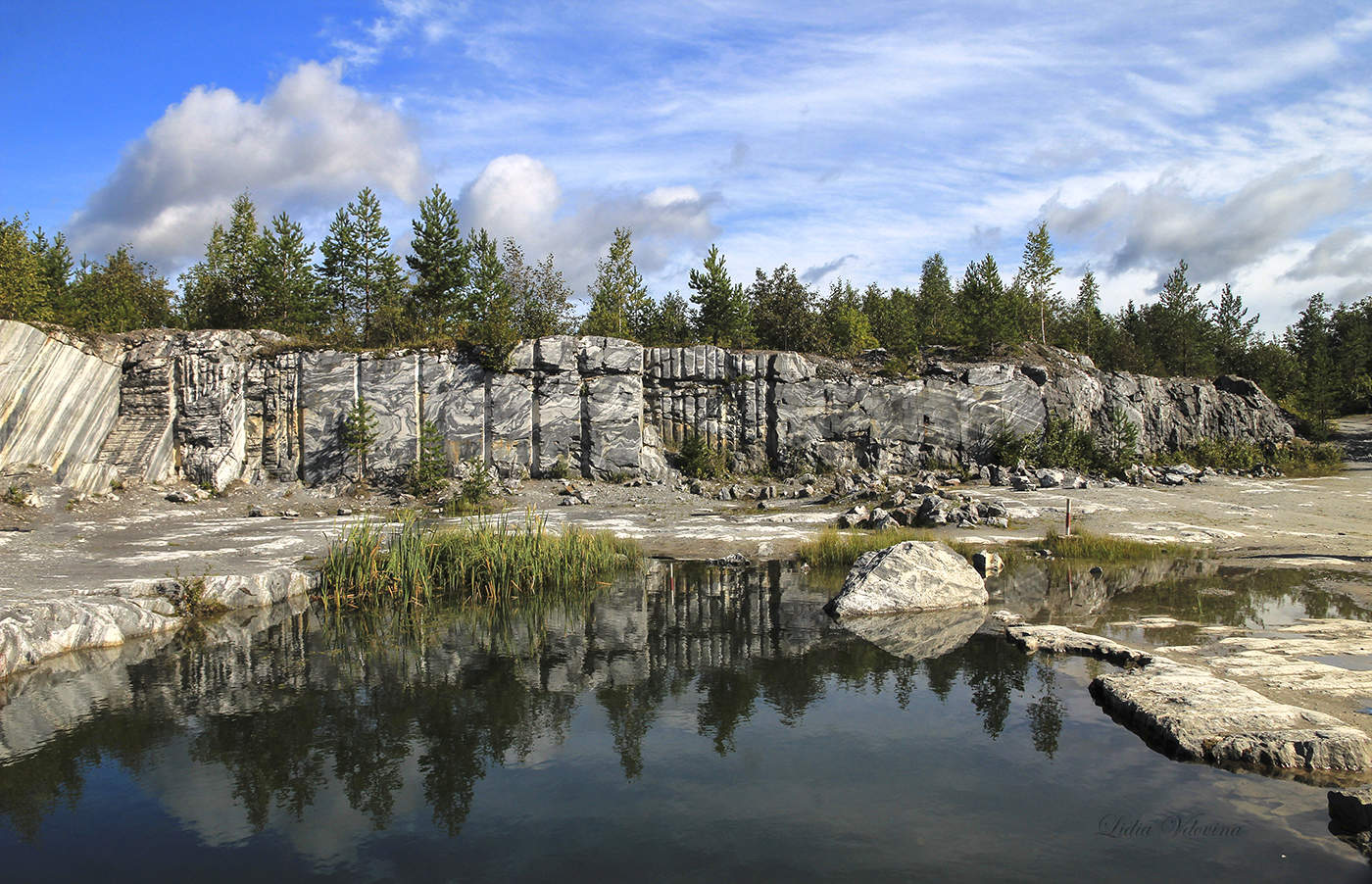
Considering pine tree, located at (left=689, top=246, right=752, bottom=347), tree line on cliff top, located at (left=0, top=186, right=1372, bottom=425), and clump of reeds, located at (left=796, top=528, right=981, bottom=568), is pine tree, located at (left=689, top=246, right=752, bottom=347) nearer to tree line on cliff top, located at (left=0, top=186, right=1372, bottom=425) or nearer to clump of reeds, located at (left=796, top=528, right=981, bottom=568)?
tree line on cliff top, located at (left=0, top=186, right=1372, bottom=425)

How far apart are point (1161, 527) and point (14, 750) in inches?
1053

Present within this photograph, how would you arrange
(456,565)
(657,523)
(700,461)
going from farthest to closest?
(700,461), (657,523), (456,565)

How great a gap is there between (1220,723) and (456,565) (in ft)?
47.0

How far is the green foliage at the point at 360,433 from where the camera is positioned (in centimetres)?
3291

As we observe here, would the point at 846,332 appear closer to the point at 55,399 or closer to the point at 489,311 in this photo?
the point at 489,311

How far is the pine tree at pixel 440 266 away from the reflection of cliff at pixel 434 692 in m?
25.8

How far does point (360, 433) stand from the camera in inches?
1299

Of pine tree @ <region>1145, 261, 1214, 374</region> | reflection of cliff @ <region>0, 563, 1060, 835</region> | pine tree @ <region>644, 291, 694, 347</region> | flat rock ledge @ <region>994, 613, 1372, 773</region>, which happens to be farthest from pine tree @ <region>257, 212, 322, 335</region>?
pine tree @ <region>1145, 261, 1214, 374</region>

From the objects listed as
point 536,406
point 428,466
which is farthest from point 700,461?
point 428,466

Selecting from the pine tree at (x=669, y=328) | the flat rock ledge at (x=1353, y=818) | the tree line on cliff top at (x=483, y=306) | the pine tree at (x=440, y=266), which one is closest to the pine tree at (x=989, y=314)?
the tree line on cliff top at (x=483, y=306)

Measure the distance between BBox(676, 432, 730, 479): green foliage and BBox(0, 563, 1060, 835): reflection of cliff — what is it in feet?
67.8

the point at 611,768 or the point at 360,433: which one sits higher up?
the point at 360,433

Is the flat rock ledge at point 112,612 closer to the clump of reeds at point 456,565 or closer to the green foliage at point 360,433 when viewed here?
the clump of reeds at point 456,565

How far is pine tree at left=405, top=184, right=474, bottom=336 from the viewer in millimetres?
39625
